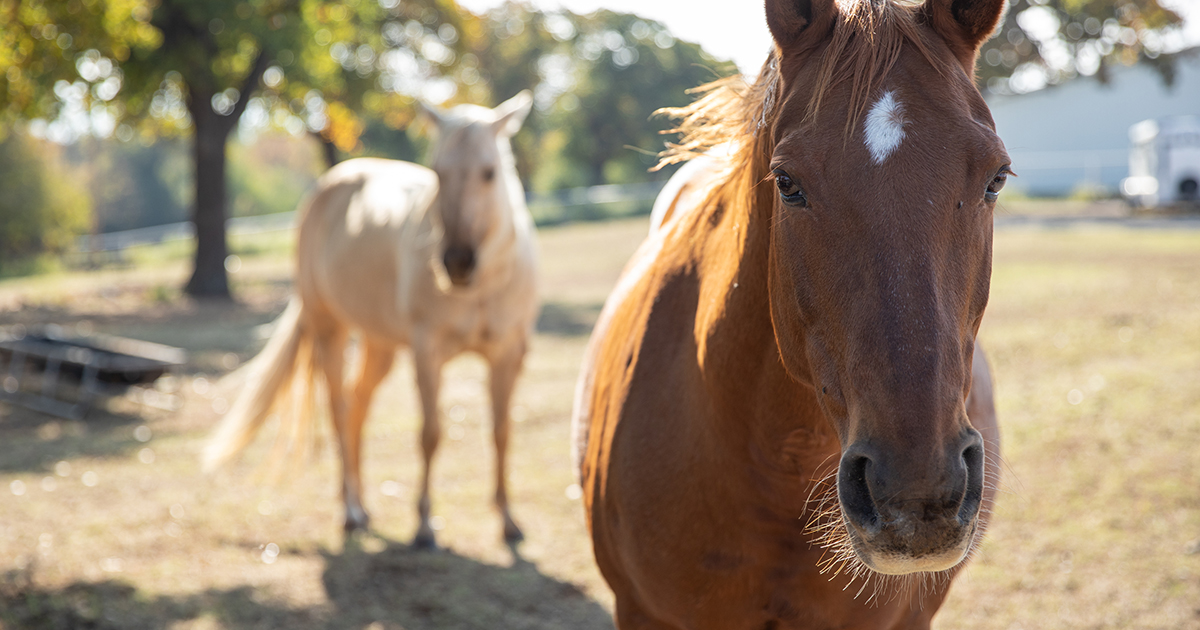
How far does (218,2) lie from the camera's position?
10.3 m

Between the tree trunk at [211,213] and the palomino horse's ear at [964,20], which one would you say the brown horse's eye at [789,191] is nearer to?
the palomino horse's ear at [964,20]

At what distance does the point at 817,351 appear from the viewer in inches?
46.9

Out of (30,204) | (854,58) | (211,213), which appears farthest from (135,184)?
(854,58)

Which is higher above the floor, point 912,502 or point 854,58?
point 854,58

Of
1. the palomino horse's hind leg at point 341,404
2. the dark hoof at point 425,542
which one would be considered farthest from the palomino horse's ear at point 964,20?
the palomino horse's hind leg at point 341,404

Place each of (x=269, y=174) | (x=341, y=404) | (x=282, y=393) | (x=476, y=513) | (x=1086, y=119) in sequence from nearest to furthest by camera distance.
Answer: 1. (x=476, y=513)
2. (x=341, y=404)
3. (x=282, y=393)
4. (x=1086, y=119)
5. (x=269, y=174)

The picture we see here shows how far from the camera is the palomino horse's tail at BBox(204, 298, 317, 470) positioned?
4.83 meters

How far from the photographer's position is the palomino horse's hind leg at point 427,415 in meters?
4.17

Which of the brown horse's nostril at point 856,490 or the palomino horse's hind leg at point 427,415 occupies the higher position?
the brown horse's nostril at point 856,490

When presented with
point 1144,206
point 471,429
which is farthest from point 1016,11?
point 471,429

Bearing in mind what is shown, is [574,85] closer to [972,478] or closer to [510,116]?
[510,116]

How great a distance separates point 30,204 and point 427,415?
23031 millimetres

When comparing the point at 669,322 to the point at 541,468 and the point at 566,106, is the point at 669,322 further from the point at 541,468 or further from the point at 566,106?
the point at 566,106

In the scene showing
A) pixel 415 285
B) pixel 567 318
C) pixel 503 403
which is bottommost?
pixel 567 318
